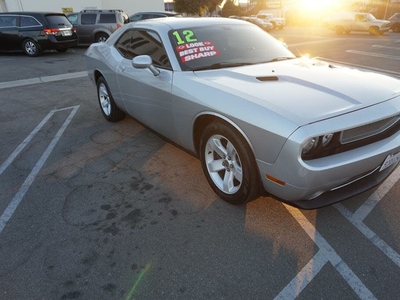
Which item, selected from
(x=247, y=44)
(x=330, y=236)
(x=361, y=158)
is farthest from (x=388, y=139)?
(x=247, y=44)

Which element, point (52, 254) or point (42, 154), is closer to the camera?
point (52, 254)

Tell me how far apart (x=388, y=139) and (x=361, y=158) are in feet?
1.45

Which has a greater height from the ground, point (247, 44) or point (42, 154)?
point (247, 44)

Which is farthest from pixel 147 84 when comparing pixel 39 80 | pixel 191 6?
pixel 191 6

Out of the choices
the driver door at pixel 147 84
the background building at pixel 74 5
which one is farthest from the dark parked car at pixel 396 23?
the driver door at pixel 147 84

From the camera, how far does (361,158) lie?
2.24 meters

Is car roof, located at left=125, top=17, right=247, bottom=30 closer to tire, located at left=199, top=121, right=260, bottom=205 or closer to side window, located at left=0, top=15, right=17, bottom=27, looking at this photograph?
tire, located at left=199, top=121, right=260, bottom=205

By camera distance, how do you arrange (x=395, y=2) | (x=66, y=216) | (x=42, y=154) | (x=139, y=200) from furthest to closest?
(x=395, y=2)
(x=42, y=154)
(x=139, y=200)
(x=66, y=216)

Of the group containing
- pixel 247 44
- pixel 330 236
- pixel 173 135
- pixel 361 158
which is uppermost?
pixel 247 44

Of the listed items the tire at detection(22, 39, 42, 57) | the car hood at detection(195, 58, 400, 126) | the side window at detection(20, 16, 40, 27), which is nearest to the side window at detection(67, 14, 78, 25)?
the side window at detection(20, 16, 40, 27)

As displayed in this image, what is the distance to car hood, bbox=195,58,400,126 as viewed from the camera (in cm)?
225

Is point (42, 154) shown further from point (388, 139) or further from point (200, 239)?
point (388, 139)

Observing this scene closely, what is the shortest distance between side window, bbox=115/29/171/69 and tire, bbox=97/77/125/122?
73 centimetres

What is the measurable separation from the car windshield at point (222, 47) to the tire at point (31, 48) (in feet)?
35.2
